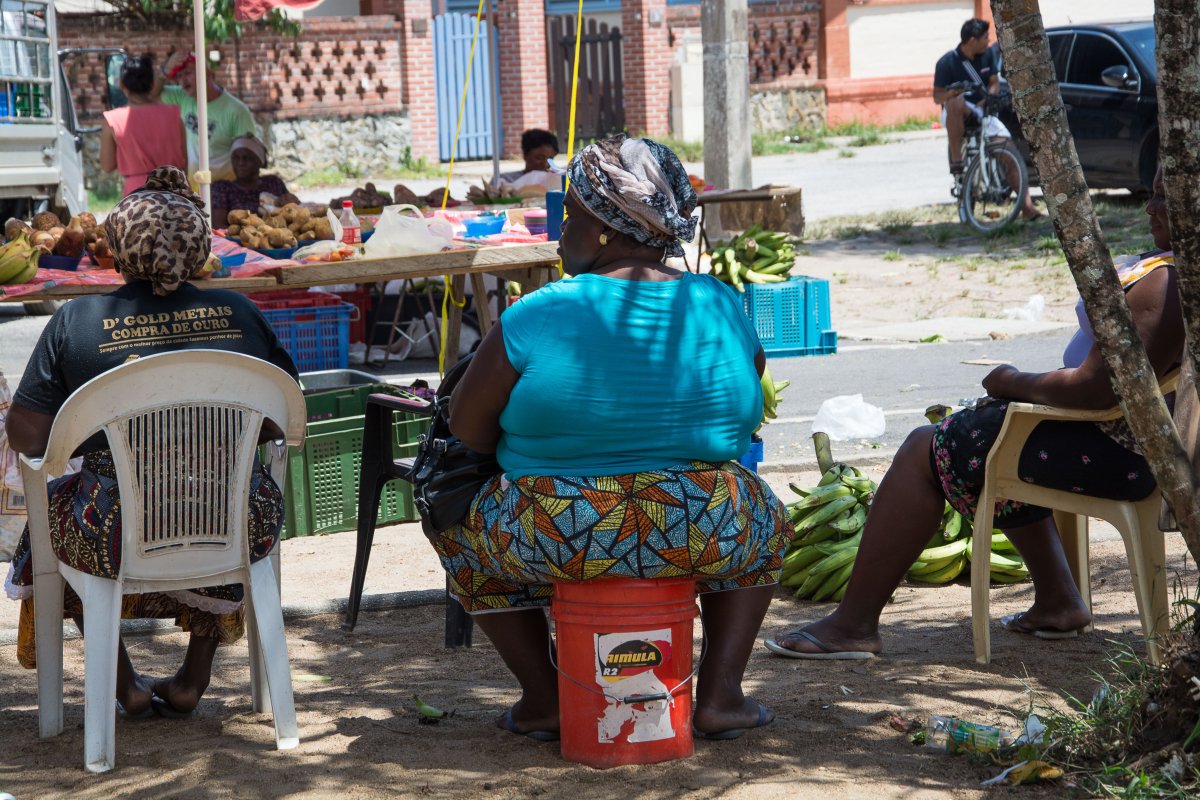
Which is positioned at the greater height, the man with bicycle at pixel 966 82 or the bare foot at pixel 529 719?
the man with bicycle at pixel 966 82

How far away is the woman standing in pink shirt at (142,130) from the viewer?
30.2 feet

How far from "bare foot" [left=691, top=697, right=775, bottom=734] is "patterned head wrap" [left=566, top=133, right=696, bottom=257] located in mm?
1108

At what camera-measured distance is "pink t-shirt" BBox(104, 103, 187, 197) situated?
9195 millimetres

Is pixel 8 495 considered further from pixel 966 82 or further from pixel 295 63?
pixel 295 63

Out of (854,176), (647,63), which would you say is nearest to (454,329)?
(854,176)

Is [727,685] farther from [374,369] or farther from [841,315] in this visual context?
[841,315]

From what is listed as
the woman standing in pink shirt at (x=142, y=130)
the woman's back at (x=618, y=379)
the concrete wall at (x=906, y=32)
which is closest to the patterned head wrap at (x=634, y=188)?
the woman's back at (x=618, y=379)

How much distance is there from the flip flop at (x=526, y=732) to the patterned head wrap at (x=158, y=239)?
134cm

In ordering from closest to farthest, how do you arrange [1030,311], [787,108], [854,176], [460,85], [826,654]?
[826,654], [1030,311], [854,176], [460,85], [787,108]

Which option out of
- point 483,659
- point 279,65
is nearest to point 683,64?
point 279,65

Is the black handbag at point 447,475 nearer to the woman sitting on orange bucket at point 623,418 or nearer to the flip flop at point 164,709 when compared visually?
the woman sitting on orange bucket at point 623,418

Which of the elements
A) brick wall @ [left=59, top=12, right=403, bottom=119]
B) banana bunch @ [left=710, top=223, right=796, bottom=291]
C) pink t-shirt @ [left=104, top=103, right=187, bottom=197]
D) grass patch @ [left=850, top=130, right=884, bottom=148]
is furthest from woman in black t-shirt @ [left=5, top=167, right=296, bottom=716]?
grass patch @ [left=850, top=130, right=884, bottom=148]

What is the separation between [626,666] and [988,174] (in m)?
11.5

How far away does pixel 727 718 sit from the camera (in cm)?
340
